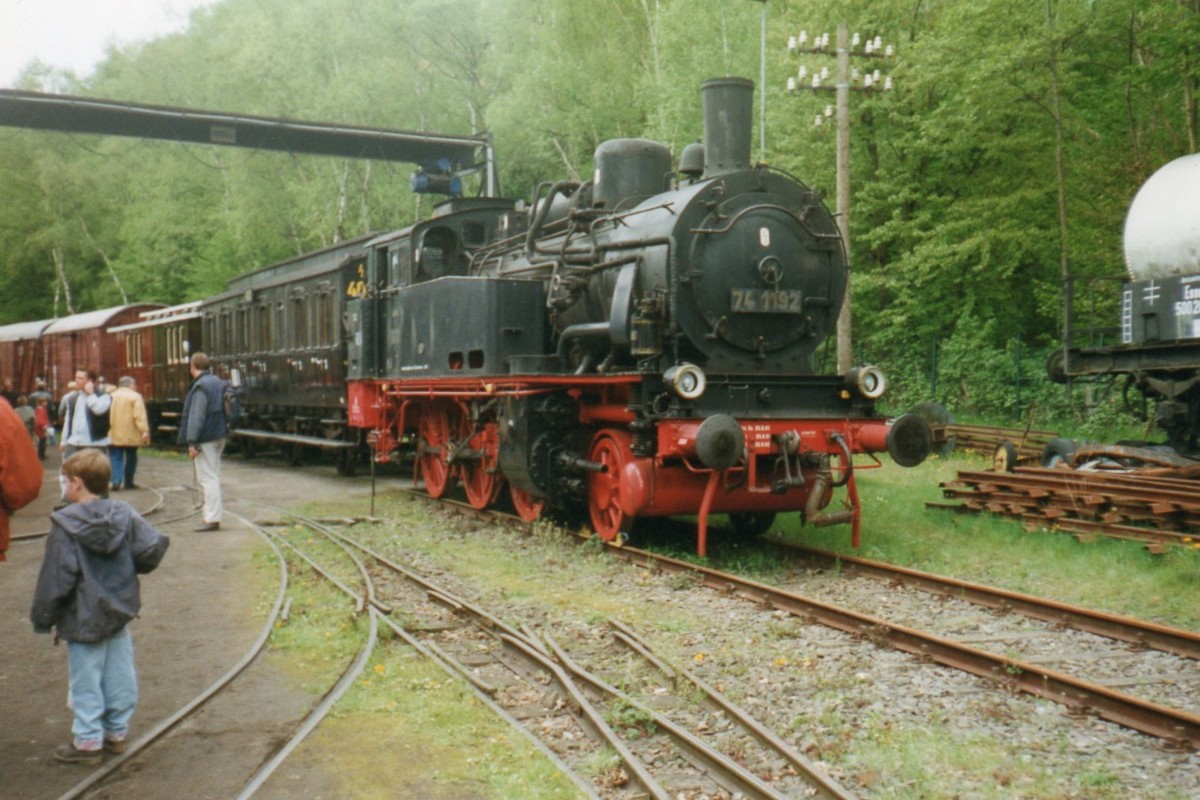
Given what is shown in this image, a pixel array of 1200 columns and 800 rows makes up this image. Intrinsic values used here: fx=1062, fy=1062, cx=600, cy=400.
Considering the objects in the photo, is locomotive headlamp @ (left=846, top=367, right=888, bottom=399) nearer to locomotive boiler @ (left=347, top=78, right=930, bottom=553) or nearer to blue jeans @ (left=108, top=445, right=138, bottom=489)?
locomotive boiler @ (left=347, top=78, right=930, bottom=553)

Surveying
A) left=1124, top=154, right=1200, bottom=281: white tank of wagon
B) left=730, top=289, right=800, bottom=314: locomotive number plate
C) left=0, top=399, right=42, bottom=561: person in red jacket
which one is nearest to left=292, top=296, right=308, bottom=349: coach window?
left=730, top=289, right=800, bottom=314: locomotive number plate

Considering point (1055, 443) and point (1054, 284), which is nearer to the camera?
point (1055, 443)

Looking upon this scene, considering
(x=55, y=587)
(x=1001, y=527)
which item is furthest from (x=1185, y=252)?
(x=55, y=587)

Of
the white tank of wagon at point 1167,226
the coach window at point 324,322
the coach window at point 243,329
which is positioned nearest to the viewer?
the white tank of wagon at point 1167,226

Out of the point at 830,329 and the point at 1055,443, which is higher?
the point at 830,329

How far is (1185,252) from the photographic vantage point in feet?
38.6

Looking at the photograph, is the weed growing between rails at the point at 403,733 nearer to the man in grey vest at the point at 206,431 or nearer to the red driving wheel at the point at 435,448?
the man in grey vest at the point at 206,431

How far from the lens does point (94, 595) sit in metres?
4.44

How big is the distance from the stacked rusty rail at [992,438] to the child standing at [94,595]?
13.5 m

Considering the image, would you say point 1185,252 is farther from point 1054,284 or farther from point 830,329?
point 1054,284

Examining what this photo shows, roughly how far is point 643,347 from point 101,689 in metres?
4.94

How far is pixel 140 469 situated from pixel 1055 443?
15.3 meters

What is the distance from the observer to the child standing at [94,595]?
4.41 metres

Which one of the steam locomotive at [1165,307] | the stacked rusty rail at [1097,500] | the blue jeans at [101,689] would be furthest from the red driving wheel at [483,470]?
the steam locomotive at [1165,307]
